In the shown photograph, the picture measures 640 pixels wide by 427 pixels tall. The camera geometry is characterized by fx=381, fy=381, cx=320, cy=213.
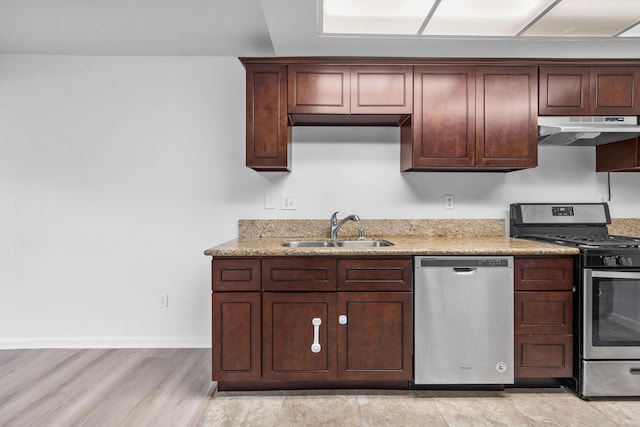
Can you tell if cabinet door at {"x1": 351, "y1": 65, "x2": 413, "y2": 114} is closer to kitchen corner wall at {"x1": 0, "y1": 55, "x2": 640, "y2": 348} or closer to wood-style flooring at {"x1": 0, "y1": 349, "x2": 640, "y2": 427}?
kitchen corner wall at {"x1": 0, "y1": 55, "x2": 640, "y2": 348}

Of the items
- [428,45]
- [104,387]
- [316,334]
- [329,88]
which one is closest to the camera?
[316,334]

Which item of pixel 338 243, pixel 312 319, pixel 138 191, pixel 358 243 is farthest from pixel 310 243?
pixel 138 191

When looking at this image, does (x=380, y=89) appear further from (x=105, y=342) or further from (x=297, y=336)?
(x=105, y=342)

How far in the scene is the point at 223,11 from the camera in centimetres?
234

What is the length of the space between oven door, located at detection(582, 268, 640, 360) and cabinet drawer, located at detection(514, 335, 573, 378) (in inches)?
3.9

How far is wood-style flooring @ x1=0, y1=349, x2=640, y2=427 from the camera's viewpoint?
1963 mm

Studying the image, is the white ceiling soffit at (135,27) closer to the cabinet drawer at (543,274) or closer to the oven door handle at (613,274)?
the cabinet drawer at (543,274)

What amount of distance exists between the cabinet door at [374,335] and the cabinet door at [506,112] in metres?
1.18

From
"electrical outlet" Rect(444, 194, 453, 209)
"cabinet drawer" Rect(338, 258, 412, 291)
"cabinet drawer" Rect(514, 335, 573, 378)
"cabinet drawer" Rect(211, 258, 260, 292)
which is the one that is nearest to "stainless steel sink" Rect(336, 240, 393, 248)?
"cabinet drawer" Rect(338, 258, 412, 291)

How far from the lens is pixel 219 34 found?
2645 millimetres

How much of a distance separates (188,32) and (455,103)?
1.89m

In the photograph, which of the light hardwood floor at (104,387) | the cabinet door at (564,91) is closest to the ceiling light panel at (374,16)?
the cabinet door at (564,91)

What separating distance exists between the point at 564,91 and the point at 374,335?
208 cm

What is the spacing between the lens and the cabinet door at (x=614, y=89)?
2580 millimetres
